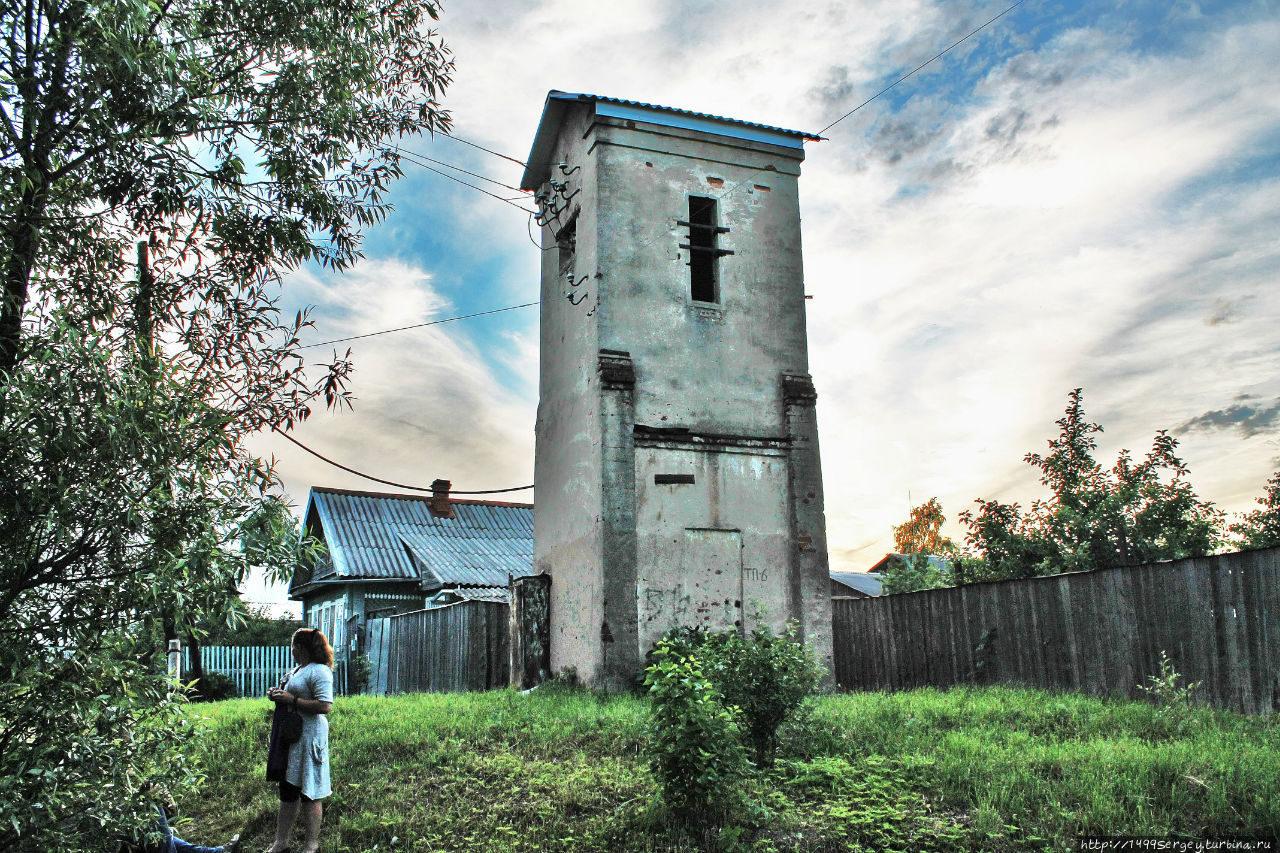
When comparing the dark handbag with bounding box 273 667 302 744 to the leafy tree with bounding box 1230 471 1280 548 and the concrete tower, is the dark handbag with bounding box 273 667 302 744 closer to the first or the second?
the concrete tower

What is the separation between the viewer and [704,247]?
15023 mm

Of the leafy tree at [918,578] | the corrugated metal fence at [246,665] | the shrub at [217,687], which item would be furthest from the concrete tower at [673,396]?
the leafy tree at [918,578]

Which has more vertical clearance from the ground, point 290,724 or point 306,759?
point 290,724

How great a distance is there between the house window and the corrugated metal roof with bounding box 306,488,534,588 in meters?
10.0

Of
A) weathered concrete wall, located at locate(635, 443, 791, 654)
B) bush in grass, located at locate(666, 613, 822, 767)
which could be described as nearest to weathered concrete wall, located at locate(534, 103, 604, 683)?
weathered concrete wall, located at locate(635, 443, 791, 654)

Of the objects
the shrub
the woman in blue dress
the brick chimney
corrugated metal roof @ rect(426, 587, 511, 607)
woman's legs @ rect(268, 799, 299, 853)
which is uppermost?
the brick chimney

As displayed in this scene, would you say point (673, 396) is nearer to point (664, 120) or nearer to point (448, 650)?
point (664, 120)

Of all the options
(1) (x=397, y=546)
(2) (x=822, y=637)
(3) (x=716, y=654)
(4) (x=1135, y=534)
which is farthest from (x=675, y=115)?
(4) (x=1135, y=534)

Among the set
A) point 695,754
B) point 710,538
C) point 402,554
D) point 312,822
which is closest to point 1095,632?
point 710,538

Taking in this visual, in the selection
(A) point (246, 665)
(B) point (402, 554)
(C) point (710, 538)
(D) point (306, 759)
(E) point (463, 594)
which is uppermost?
(B) point (402, 554)

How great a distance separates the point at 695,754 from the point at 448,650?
35.9 feet

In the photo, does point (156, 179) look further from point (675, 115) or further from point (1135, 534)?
point (1135, 534)

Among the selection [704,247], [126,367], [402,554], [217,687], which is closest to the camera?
[126,367]

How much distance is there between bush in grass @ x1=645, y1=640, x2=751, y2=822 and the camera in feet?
Answer: 21.0
